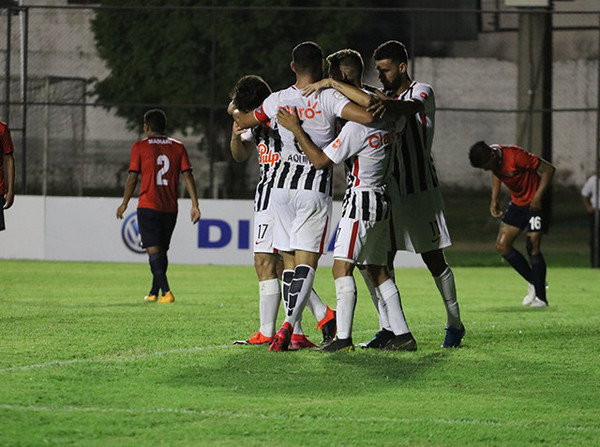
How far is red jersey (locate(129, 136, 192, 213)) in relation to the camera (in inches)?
525

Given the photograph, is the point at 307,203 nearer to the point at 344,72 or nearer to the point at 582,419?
the point at 344,72

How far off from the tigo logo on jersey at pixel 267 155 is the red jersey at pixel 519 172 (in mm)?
4721

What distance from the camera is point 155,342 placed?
905 centimetres

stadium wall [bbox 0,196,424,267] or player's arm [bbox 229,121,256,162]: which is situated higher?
player's arm [bbox 229,121,256,162]

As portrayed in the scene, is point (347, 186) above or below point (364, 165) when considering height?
below

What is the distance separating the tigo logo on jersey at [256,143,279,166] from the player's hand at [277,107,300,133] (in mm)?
439

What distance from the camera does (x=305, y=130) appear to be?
27.7ft

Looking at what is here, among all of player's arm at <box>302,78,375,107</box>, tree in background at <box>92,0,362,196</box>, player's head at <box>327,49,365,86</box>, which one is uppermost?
tree in background at <box>92,0,362,196</box>

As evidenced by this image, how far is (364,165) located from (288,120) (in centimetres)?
62

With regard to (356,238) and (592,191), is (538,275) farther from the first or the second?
(592,191)

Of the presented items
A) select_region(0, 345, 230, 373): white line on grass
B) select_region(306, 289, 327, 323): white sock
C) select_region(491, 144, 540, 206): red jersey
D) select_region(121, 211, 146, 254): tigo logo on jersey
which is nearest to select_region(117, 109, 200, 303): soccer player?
select_region(491, 144, 540, 206): red jersey

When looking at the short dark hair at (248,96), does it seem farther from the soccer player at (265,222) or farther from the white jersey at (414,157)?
the white jersey at (414,157)

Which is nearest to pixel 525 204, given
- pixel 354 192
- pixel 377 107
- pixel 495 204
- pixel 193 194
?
pixel 495 204

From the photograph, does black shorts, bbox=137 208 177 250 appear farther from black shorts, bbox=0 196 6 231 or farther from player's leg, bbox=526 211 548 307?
player's leg, bbox=526 211 548 307
